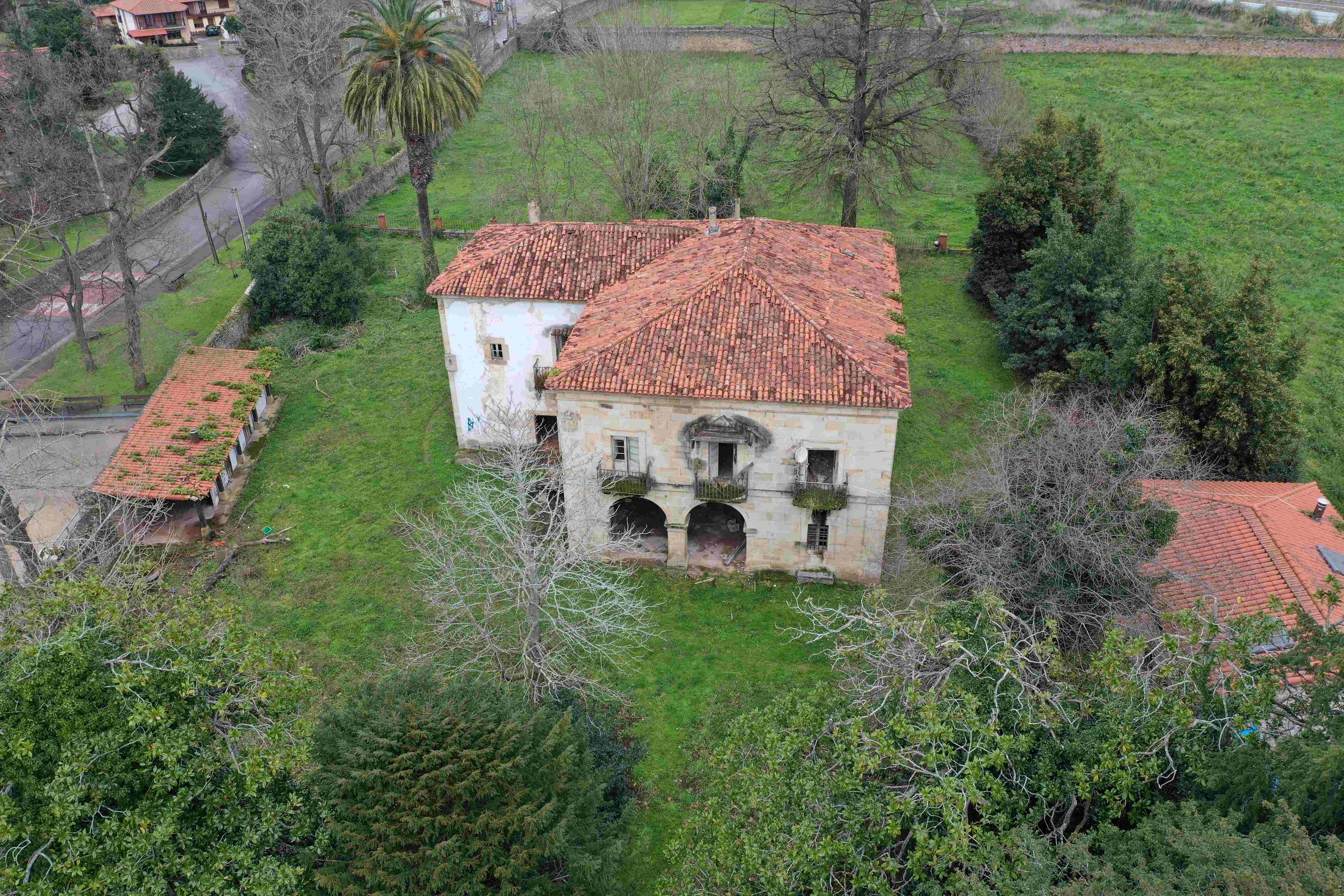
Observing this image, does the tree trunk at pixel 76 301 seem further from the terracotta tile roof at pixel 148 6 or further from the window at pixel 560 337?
the terracotta tile roof at pixel 148 6

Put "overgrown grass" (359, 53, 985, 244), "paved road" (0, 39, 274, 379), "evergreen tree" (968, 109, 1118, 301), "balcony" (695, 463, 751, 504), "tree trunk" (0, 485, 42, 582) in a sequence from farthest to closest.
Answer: "overgrown grass" (359, 53, 985, 244) → "paved road" (0, 39, 274, 379) → "evergreen tree" (968, 109, 1118, 301) → "balcony" (695, 463, 751, 504) → "tree trunk" (0, 485, 42, 582)

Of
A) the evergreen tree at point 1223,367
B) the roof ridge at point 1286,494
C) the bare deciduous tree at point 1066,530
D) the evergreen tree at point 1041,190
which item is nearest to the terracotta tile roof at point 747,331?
the bare deciduous tree at point 1066,530

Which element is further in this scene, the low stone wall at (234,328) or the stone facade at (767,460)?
the low stone wall at (234,328)

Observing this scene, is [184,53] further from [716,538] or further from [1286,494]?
[1286,494]

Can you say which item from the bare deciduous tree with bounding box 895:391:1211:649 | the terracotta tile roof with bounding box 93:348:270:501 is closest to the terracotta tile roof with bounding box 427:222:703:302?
the terracotta tile roof with bounding box 93:348:270:501

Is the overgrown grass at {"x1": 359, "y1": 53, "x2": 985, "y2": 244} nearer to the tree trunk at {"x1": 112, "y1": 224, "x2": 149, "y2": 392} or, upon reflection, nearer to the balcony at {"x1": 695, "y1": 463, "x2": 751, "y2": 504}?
the tree trunk at {"x1": 112, "y1": 224, "x2": 149, "y2": 392}

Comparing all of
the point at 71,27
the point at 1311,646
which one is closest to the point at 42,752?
the point at 1311,646

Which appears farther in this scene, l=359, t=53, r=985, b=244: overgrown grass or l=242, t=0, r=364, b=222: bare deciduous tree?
l=359, t=53, r=985, b=244: overgrown grass

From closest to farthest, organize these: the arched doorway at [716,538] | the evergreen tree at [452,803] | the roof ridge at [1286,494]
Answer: the evergreen tree at [452,803]
the roof ridge at [1286,494]
the arched doorway at [716,538]

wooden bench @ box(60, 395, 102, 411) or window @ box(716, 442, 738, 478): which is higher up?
window @ box(716, 442, 738, 478)
